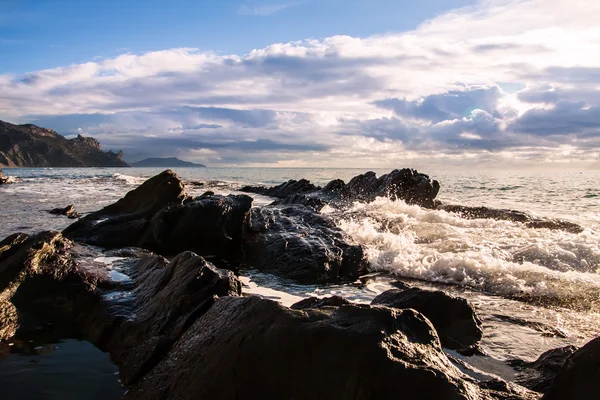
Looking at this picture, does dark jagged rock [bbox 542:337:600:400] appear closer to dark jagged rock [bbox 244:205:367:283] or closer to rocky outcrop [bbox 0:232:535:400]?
rocky outcrop [bbox 0:232:535:400]

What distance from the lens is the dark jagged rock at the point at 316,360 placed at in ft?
9.20

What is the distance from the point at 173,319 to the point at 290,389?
215cm

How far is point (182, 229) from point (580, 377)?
8826mm

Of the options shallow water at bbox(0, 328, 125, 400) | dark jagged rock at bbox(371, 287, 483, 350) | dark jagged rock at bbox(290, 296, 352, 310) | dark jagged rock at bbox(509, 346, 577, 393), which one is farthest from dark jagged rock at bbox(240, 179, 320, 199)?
dark jagged rock at bbox(509, 346, 577, 393)

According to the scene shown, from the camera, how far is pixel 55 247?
22.1 ft

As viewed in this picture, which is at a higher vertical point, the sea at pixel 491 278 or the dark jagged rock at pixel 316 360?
the dark jagged rock at pixel 316 360

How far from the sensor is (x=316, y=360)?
296 cm

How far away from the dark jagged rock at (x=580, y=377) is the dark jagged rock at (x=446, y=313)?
2448 millimetres

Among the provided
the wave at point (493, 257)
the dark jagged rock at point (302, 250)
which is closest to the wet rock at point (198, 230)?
the dark jagged rock at point (302, 250)

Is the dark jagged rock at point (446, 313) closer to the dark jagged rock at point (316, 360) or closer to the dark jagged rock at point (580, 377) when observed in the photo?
the dark jagged rock at point (316, 360)

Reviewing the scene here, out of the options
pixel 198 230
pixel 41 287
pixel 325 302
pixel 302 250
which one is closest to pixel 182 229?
pixel 198 230

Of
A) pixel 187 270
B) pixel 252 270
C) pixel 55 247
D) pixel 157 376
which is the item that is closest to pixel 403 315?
pixel 157 376

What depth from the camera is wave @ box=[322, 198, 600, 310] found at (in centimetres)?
800

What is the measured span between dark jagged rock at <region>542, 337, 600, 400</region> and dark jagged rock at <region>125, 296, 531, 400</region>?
489 mm
